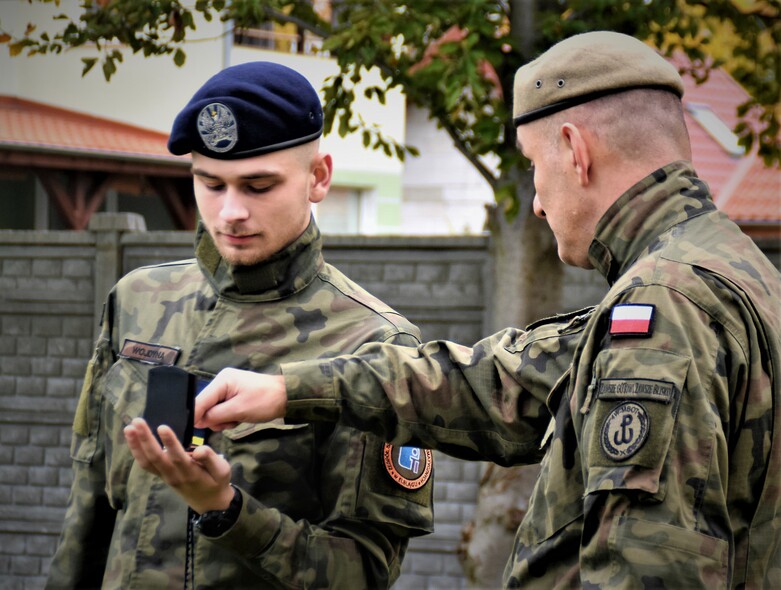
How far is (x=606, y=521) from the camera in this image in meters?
1.48

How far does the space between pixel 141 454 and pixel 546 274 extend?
161 inches

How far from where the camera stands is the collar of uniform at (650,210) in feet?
5.48

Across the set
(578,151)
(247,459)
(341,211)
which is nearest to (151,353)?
(247,459)

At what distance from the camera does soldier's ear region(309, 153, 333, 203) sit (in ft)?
8.10

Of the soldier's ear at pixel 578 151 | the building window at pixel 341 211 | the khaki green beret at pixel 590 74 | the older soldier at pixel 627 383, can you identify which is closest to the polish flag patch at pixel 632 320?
the older soldier at pixel 627 383

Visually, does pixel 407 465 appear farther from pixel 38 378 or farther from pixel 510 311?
pixel 38 378

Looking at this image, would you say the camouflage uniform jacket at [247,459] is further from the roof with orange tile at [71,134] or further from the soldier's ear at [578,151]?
the roof with orange tile at [71,134]

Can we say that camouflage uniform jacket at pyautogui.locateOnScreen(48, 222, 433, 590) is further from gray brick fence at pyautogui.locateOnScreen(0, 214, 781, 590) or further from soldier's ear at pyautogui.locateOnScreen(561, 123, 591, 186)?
gray brick fence at pyautogui.locateOnScreen(0, 214, 781, 590)

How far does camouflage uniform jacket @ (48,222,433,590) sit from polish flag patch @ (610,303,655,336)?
83 centimetres

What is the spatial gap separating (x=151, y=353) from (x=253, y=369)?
246 mm

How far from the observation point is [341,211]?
18.7 metres

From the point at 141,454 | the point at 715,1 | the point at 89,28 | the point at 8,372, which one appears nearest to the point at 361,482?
the point at 141,454

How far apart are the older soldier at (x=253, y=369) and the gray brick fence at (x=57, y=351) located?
4.67 meters

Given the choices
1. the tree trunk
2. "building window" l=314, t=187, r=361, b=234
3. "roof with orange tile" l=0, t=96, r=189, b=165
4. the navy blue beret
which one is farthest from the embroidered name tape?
"building window" l=314, t=187, r=361, b=234
